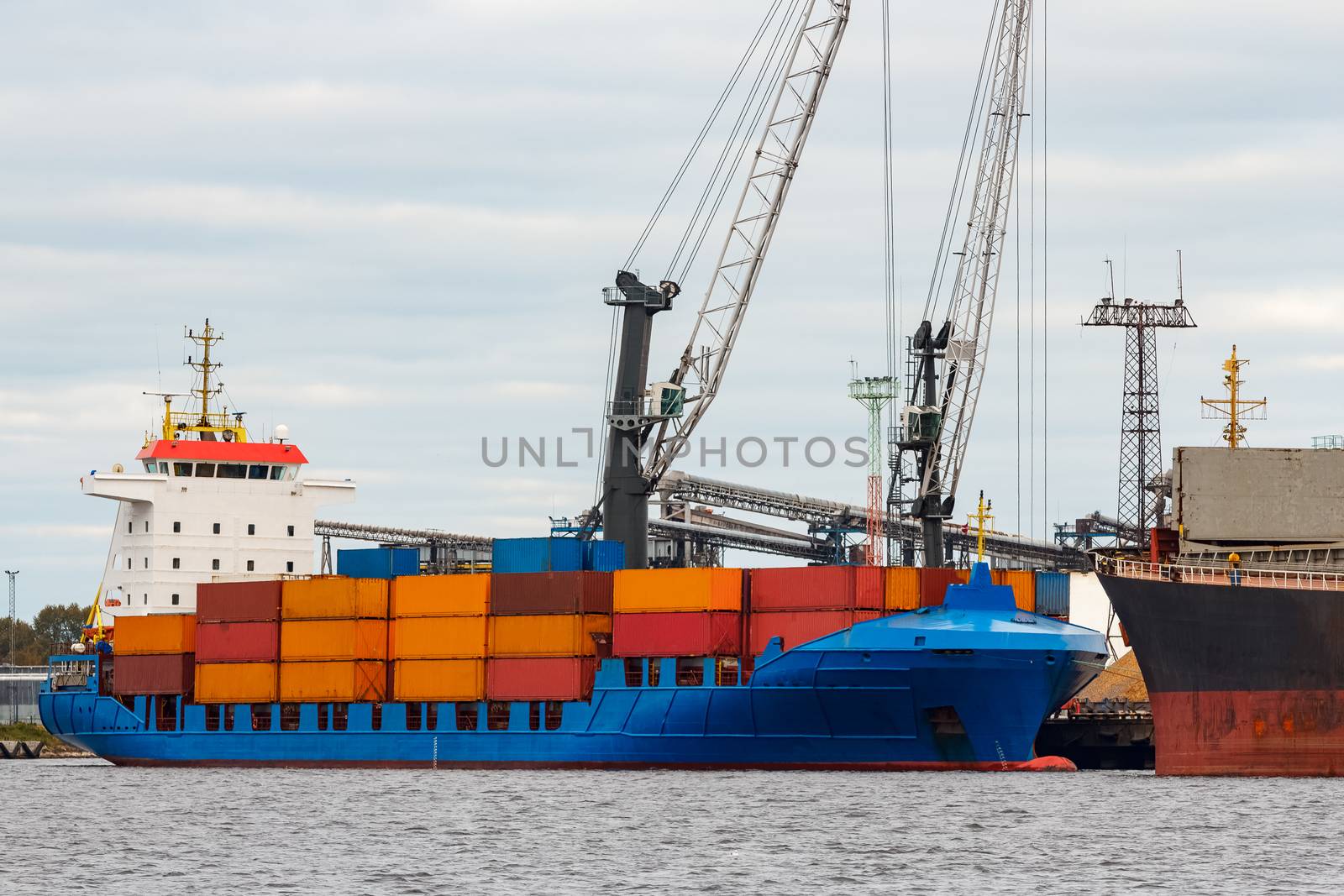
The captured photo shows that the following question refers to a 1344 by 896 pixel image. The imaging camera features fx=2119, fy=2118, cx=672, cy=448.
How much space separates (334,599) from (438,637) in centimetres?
417

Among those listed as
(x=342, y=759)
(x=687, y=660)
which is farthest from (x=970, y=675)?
(x=342, y=759)

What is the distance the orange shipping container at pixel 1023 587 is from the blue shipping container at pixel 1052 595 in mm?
A: 735

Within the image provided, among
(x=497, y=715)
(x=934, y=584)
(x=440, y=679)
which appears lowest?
(x=497, y=715)

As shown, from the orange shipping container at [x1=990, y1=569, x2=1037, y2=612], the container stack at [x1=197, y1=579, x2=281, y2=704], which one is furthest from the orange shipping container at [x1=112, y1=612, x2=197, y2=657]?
the orange shipping container at [x1=990, y1=569, x2=1037, y2=612]

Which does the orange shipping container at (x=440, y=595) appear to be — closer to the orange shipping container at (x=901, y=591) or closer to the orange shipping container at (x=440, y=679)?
the orange shipping container at (x=440, y=679)

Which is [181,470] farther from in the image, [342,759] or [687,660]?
[687,660]

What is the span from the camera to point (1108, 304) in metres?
117

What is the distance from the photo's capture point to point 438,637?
68.0 meters

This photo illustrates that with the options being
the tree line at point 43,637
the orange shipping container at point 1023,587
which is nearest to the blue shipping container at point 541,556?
the orange shipping container at point 1023,587

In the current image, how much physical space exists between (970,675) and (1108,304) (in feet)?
200

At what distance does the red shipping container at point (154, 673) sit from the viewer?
7606 centimetres

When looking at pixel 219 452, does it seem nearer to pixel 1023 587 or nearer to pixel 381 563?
pixel 381 563

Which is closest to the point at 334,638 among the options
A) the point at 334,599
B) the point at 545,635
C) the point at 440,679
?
the point at 334,599

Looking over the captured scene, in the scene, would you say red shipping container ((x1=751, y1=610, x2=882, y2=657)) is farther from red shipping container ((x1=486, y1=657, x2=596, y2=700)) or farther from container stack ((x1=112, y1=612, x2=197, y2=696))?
container stack ((x1=112, y1=612, x2=197, y2=696))
